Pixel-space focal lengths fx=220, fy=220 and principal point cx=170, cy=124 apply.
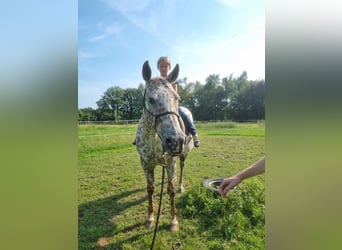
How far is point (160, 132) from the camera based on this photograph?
1.32 metres

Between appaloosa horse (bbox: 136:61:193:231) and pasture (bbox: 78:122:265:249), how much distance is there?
0.30 feet

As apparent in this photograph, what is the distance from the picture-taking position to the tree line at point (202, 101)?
148cm

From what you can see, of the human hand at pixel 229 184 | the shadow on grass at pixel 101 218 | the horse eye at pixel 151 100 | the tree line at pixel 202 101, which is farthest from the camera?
the shadow on grass at pixel 101 218

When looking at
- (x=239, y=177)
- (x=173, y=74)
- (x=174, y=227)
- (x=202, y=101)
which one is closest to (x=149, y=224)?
(x=174, y=227)

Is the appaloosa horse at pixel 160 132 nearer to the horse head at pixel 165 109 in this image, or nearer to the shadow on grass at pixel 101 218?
the horse head at pixel 165 109

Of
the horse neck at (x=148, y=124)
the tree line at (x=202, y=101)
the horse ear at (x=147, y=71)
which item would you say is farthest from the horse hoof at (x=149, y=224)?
the horse ear at (x=147, y=71)

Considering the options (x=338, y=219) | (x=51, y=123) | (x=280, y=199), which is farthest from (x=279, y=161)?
(x=51, y=123)

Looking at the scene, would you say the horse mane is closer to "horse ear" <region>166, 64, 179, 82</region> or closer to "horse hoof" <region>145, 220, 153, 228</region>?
"horse ear" <region>166, 64, 179, 82</region>

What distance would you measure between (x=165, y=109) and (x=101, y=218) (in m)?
1.05

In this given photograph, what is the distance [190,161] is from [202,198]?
0.31 meters

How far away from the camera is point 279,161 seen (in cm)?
117

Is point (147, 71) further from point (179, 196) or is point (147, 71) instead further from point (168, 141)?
point (179, 196)

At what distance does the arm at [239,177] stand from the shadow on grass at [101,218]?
2.85 feet

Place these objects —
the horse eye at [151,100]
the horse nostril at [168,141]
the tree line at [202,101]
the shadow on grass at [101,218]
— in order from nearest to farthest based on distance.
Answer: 1. the horse nostril at [168,141]
2. the horse eye at [151,100]
3. the tree line at [202,101]
4. the shadow on grass at [101,218]
